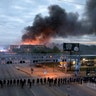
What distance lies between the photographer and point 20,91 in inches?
1173

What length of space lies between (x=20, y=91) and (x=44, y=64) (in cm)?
3717

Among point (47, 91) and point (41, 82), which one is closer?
point (47, 91)

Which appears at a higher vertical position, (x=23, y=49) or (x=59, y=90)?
(x=23, y=49)

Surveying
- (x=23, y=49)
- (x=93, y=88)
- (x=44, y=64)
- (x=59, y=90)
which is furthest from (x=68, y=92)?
(x=23, y=49)

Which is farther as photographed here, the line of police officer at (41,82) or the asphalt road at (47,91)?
the line of police officer at (41,82)

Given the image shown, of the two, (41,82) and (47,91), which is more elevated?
(41,82)

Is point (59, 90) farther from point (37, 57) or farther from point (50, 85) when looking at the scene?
point (37, 57)

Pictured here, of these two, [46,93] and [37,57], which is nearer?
[46,93]

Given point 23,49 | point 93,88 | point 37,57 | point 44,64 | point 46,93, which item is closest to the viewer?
point 46,93

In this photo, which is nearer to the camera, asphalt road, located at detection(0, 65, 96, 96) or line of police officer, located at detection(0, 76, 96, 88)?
asphalt road, located at detection(0, 65, 96, 96)

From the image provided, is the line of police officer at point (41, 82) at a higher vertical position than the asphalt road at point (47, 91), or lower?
higher

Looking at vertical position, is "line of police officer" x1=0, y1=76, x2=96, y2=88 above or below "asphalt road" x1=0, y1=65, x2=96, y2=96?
above

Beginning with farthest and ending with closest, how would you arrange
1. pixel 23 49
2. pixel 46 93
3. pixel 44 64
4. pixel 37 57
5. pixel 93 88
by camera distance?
pixel 23 49 → pixel 44 64 → pixel 37 57 → pixel 93 88 → pixel 46 93

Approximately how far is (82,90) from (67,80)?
6717mm
